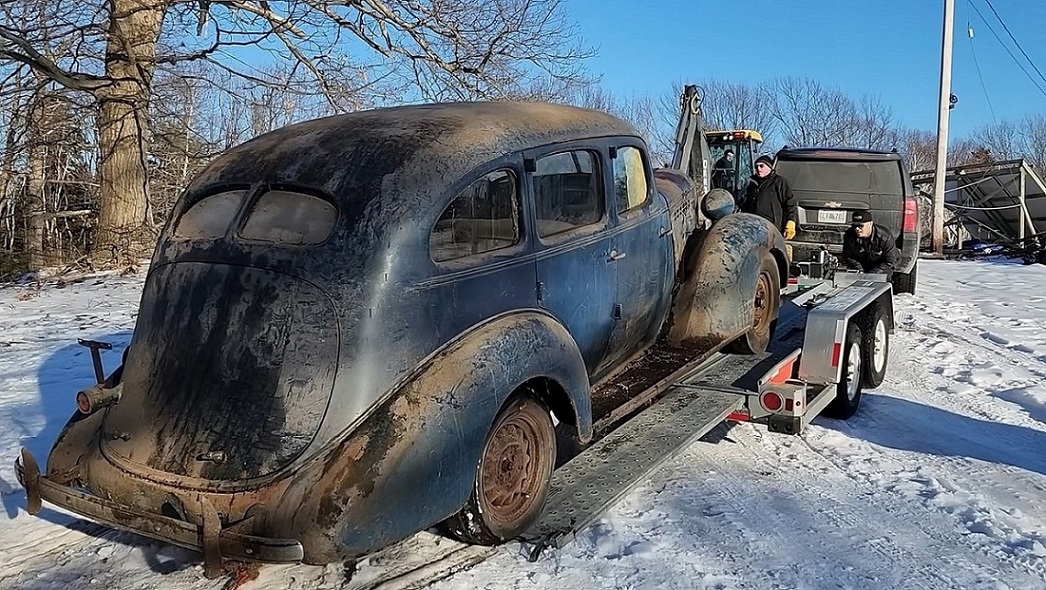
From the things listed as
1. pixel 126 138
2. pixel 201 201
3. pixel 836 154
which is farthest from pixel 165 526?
pixel 126 138

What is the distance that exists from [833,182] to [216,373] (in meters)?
9.04

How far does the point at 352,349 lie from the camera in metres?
3.46

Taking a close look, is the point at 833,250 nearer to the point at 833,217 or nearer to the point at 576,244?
the point at 833,217

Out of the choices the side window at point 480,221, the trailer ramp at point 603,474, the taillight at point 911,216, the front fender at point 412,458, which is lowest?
the trailer ramp at point 603,474

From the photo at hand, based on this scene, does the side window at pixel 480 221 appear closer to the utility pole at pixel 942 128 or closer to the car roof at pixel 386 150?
the car roof at pixel 386 150

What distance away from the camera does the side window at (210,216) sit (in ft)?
13.0

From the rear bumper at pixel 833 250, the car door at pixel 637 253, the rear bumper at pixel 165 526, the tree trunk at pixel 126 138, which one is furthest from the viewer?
the tree trunk at pixel 126 138

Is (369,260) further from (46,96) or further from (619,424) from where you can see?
(46,96)

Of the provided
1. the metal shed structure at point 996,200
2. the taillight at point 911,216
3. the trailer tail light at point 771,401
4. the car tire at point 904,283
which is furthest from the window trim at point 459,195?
the metal shed structure at point 996,200

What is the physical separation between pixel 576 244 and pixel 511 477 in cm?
131

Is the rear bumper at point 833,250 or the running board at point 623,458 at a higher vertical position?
the rear bumper at point 833,250

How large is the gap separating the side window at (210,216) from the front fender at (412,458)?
1.21 metres

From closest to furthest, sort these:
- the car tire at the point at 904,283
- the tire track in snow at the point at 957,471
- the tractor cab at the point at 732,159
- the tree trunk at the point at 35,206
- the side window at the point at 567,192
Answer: the tire track in snow at the point at 957,471 < the side window at the point at 567,192 < the car tire at the point at 904,283 < the tree trunk at the point at 35,206 < the tractor cab at the point at 732,159

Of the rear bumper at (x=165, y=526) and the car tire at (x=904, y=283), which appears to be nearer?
the rear bumper at (x=165, y=526)
